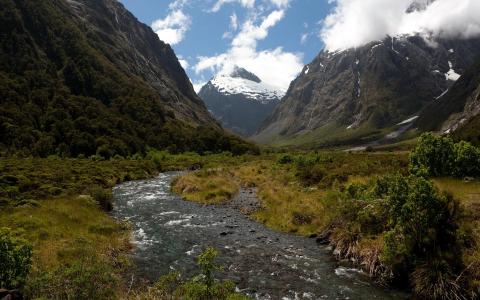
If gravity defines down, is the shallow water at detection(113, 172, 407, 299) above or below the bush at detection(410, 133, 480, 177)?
below

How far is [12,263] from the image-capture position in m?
19.8

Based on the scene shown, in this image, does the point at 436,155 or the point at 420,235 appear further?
the point at 436,155

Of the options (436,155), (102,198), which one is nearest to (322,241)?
(436,155)

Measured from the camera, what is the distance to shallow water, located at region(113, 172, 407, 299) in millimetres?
24719

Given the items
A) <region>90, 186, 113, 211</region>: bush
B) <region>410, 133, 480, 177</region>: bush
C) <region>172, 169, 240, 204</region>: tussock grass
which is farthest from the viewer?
<region>172, 169, 240, 204</region>: tussock grass

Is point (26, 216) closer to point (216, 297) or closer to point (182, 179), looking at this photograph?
point (216, 297)

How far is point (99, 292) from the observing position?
60.4 ft

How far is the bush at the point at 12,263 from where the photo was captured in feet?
63.7

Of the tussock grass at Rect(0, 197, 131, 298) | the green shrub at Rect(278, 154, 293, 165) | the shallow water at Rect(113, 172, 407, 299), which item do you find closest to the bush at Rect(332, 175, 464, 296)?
the shallow water at Rect(113, 172, 407, 299)

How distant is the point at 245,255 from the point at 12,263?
16.3 m

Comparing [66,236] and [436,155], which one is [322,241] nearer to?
[436,155]

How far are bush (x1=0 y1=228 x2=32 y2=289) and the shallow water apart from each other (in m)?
8.13

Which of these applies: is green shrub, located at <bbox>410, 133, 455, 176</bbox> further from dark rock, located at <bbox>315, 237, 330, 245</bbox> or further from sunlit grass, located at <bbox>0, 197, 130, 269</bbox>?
sunlit grass, located at <bbox>0, 197, 130, 269</bbox>

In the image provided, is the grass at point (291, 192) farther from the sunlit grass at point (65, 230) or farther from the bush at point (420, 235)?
the sunlit grass at point (65, 230)
